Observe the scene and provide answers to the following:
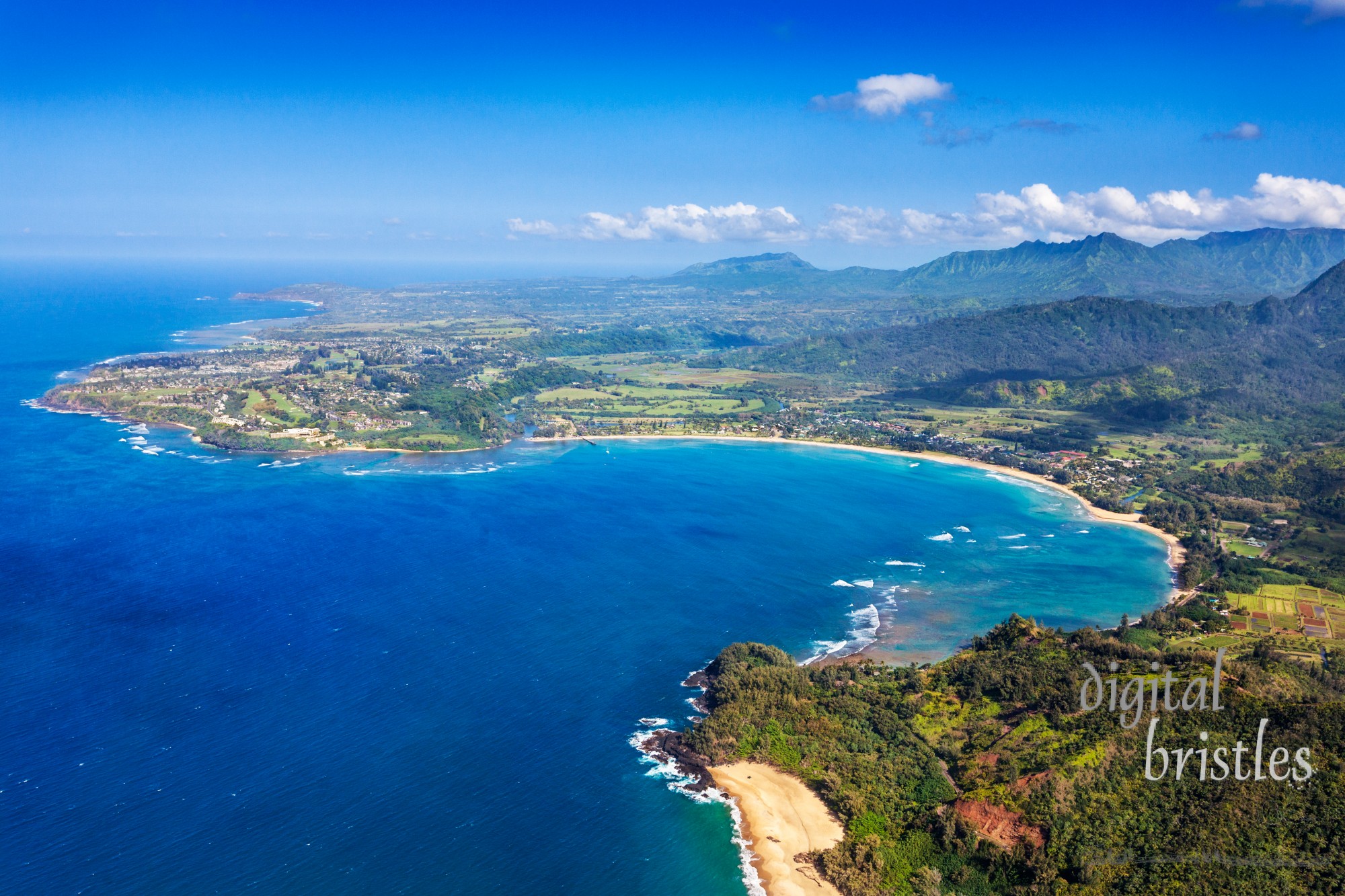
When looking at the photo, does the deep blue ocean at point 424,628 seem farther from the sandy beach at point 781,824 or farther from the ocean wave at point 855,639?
the sandy beach at point 781,824

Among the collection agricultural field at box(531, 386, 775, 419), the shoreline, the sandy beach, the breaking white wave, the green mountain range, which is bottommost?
the sandy beach

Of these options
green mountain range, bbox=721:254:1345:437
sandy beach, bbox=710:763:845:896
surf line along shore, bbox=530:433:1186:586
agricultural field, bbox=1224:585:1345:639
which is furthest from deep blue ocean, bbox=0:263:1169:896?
green mountain range, bbox=721:254:1345:437

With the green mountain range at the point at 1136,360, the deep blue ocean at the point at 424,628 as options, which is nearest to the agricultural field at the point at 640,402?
the deep blue ocean at the point at 424,628

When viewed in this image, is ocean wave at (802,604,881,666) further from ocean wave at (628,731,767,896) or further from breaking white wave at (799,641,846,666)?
ocean wave at (628,731,767,896)

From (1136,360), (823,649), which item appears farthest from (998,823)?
(1136,360)

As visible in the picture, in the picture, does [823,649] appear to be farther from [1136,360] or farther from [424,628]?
[1136,360]
